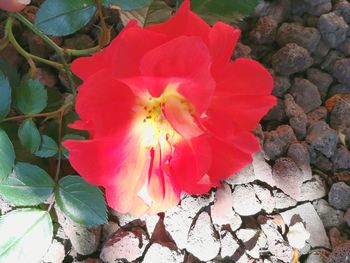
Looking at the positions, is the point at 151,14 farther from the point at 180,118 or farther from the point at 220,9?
the point at 180,118

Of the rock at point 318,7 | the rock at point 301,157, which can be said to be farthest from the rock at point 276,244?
the rock at point 318,7

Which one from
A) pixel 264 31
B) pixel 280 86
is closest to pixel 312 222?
pixel 280 86

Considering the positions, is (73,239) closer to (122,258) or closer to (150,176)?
(122,258)

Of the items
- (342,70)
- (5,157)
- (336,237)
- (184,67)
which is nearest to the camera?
(184,67)

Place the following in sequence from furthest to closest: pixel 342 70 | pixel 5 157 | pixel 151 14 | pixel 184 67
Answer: pixel 342 70, pixel 151 14, pixel 5 157, pixel 184 67

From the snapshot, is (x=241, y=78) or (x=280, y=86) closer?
(x=241, y=78)

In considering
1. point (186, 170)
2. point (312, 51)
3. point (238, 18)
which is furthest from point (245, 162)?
Result: point (312, 51)

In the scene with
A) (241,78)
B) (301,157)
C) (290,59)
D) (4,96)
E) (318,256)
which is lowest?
(318,256)
